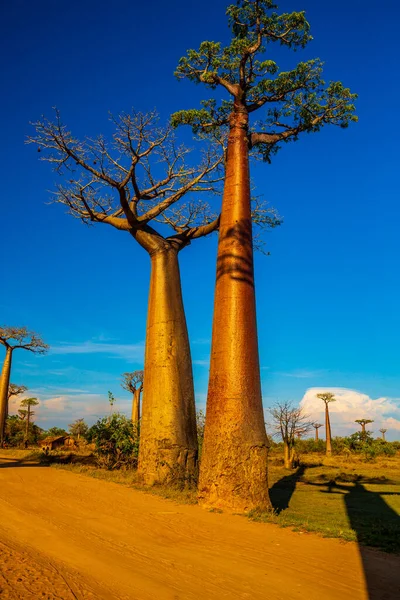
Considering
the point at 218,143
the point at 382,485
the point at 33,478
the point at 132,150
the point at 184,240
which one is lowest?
the point at 382,485

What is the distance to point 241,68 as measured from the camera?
8.59 metres

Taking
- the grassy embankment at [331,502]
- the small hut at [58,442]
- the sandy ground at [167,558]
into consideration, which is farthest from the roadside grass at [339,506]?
the small hut at [58,442]

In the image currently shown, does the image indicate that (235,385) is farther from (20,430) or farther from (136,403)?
(20,430)

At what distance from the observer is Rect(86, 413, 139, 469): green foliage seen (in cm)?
1088

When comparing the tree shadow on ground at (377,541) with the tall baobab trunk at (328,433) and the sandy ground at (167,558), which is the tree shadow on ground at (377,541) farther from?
the tall baobab trunk at (328,433)

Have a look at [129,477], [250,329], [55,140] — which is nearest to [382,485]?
[129,477]

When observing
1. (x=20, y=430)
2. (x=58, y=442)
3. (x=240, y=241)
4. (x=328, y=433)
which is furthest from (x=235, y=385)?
(x=20, y=430)

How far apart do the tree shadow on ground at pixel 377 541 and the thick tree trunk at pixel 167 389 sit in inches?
115

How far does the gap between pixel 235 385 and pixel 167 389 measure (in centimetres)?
244

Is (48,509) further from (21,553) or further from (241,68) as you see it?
(241,68)

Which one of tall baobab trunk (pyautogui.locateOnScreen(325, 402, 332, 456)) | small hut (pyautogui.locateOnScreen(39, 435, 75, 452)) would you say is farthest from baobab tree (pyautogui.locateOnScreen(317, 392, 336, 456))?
small hut (pyautogui.locateOnScreen(39, 435, 75, 452))

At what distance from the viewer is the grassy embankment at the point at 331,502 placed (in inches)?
199

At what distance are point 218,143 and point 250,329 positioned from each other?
5.67 m

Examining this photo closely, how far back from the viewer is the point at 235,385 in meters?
6.46
